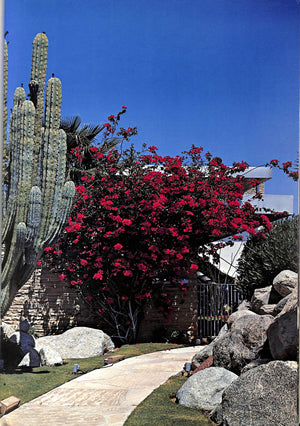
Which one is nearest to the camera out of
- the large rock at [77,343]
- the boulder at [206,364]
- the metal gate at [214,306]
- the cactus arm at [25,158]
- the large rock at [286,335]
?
the large rock at [286,335]

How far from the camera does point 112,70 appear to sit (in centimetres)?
466

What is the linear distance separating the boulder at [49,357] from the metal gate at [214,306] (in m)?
2.69

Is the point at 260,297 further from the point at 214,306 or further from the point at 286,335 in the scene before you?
the point at 214,306

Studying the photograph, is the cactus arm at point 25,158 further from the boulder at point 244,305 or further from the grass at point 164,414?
the boulder at point 244,305

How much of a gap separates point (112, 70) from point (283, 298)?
325 cm

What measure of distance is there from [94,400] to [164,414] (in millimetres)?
668

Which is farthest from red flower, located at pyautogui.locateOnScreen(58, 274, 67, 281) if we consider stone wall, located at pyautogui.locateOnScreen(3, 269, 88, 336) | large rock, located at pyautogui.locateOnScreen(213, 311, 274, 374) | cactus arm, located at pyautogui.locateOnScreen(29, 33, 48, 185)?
large rock, located at pyautogui.locateOnScreen(213, 311, 274, 374)

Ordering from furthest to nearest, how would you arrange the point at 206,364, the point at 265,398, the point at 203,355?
the point at 203,355 < the point at 206,364 < the point at 265,398

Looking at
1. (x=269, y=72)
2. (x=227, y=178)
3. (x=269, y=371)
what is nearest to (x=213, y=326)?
(x=227, y=178)

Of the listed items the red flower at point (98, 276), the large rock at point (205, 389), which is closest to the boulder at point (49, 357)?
the large rock at point (205, 389)

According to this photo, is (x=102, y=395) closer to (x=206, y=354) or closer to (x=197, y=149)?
(x=206, y=354)

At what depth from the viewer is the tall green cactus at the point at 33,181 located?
4875 millimetres

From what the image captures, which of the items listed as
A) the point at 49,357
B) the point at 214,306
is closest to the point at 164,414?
the point at 49,357

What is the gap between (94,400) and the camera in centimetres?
427
